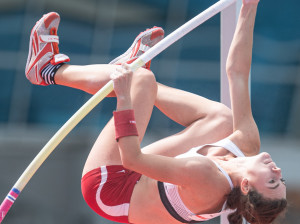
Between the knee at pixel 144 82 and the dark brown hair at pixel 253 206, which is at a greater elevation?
the knee at pixel 144 82

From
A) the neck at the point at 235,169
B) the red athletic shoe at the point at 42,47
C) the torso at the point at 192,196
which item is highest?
the red athletic shoe at the point at 42,47

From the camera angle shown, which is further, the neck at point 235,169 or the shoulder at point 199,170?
the neck at point 235,169

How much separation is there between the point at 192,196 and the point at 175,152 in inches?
12.3

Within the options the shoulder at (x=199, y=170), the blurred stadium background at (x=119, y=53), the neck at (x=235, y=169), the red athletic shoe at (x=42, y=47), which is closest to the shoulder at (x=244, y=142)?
the neck at (x=235, y=169)

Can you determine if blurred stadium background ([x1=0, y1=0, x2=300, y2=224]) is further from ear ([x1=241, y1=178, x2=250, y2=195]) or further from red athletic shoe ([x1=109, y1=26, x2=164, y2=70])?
ear ([x1=241, y1=178, x2=250, y2=195])

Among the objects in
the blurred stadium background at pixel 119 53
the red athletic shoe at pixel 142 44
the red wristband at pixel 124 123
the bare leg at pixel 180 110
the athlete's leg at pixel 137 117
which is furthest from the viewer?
the blurred stadium background at pixel 119 53

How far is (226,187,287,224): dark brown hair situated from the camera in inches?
82.2

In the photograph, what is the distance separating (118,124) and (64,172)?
2438 millimetres

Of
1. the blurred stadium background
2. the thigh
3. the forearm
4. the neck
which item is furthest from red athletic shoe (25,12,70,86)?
the blurred stadium background

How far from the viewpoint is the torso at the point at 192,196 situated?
2.05 metres

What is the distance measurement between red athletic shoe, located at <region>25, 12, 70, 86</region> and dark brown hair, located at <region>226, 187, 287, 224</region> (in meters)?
0.89

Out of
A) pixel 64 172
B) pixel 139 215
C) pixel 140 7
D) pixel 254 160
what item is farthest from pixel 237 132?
pixel 140 7

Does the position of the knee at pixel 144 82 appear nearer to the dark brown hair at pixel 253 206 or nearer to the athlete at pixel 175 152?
the athlete at pixel 175 152

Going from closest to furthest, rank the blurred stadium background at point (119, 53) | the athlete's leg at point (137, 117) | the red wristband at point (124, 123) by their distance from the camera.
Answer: the red wristband at point (124, 123), the athlete's leg at point (137, 117), the blurred stadium background at point (119, 53)
